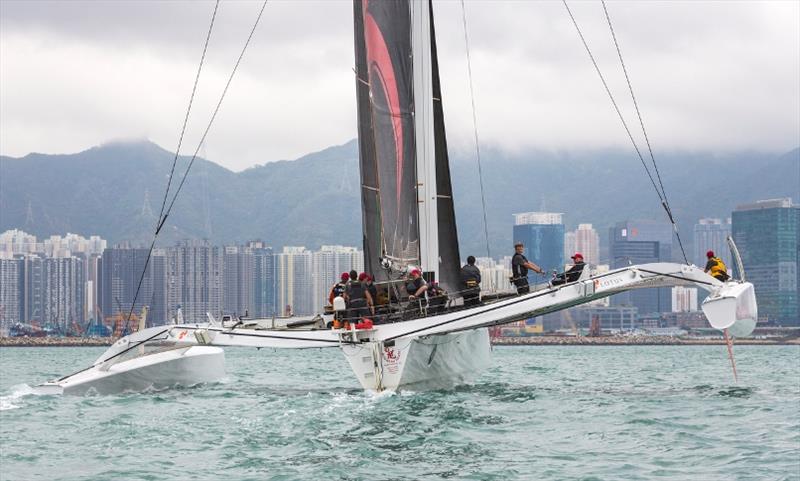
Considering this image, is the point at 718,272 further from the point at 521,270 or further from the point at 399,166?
the point at 399,166

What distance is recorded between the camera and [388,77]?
25750 millimetres

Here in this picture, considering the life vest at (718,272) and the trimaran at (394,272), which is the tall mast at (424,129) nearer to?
the trimaran at (394,272)

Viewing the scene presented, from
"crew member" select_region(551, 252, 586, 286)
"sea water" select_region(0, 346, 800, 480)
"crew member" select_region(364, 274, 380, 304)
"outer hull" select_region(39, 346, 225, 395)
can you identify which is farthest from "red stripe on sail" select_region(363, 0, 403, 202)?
"outer hull" select_region(39, 346, 225, 395)

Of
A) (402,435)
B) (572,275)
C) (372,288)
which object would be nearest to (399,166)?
(372,288)

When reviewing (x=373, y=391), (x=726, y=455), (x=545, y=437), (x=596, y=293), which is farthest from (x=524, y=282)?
(x=726, y=455)

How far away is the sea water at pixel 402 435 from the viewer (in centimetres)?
1475

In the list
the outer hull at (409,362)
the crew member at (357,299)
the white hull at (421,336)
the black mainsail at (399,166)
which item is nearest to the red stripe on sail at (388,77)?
the black mainsail at (399,166)

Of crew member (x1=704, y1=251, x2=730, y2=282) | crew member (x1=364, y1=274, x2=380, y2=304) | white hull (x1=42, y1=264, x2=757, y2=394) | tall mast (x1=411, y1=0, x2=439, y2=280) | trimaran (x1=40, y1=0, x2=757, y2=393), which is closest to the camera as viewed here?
white hull (x1=42, y1=264, x2=757, y2=394)

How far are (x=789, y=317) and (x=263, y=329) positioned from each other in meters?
175

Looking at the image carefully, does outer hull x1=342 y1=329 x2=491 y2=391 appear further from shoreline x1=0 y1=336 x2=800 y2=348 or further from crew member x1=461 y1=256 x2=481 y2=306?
shoreline x1=0 y1=336 x2=800 y2=348

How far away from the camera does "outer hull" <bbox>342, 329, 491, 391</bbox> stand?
2205cm

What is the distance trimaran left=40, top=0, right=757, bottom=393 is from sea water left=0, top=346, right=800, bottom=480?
0.60 meters

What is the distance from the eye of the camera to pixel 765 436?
697 inches

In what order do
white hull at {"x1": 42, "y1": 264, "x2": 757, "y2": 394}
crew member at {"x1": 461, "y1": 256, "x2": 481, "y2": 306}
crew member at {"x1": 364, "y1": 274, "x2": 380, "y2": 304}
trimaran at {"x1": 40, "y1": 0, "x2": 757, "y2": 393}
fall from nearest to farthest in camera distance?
white hull at {"x1": 42, "y1": 264, "x2": 757, "y2": 394}, trimaran at {"x1": 40, "y1": 0, "x2": 757, "y2": 393}, crew member at {"x1": 364, "y1": 274, "x2": 380, "y2": 304}, crew member at {"x1": 461, "y1": 256, "x2": 481, "y2": 306}
